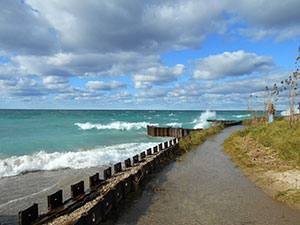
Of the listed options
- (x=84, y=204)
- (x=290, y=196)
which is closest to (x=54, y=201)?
(x=84, y=204)

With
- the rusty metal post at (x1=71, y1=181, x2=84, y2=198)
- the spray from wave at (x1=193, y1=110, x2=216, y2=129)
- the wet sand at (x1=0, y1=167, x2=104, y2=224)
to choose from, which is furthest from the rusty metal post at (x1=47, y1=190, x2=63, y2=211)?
the spray from wave at (x1=193, y1=110, x2=216, y2=129)

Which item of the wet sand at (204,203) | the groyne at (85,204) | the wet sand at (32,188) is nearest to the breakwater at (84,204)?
the groyne at (85,204)

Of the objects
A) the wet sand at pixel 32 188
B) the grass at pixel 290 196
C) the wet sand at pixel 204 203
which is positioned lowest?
the wet sand at pixel 32 188

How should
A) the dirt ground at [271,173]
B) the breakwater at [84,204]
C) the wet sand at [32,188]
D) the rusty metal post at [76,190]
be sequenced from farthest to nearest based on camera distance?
the wet sand at [32,188] < the rusty metal post at [76,190] < the dirt ground at [271,173] < the breakwater at [84,204]

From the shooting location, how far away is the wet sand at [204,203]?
4297mm

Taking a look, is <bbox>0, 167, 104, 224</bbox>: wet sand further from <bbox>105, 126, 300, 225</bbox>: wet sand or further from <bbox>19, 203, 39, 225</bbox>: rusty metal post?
<bbox>105, 126, 300, 225</bbox>: wet sand

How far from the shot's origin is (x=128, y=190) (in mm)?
5883

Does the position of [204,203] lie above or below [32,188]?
above

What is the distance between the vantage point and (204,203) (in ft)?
16.6

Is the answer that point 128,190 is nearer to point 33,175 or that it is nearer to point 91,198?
point 91,198

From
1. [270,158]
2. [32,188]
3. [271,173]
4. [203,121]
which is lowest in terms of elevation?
[32,188]

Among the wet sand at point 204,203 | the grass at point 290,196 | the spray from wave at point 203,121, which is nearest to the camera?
the wet sand at point 204,203

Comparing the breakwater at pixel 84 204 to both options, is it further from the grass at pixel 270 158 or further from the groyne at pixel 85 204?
the grass at pixel 270 158

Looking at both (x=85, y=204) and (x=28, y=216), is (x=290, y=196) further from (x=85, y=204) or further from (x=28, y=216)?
(x=28, y=216)
